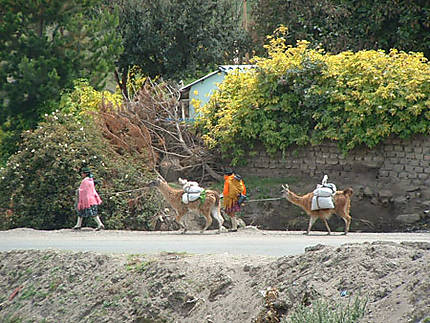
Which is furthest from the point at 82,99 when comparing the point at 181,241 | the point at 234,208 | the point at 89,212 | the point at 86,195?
the point at 181,241

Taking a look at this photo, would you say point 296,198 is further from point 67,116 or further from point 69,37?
point 69,37

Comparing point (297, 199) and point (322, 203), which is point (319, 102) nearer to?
point (297, 199)

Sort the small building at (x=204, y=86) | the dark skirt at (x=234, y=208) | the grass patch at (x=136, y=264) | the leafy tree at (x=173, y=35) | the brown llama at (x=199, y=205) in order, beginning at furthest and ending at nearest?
the leafy tree at (x=173, y=35) < the small building at (x=204, y=86) < the dark skirt at (x=234, y=208) < the brown llama at (x=199, y=205) < the grass patch at (x=136, y=264)

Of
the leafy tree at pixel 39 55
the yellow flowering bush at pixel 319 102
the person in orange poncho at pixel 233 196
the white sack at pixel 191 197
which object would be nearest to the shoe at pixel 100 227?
the white sack at pixel 191 197

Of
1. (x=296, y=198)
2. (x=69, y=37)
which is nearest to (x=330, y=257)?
(x=296, y=198)

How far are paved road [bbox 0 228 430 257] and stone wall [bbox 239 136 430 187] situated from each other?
5228 mm

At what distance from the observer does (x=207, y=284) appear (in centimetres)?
1091

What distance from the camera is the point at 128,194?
2183cm

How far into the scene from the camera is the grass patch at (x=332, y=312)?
777cm

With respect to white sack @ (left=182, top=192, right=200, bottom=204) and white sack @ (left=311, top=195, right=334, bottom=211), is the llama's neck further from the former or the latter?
white sack @ (left=182, top=192, right=200, bottom=204)

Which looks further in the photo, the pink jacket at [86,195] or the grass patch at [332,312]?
Answer: the pink jacket at [86,195]

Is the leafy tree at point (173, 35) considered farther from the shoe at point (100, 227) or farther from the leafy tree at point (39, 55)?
the shoe at point (100, 227)

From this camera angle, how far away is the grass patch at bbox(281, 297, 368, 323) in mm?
7766

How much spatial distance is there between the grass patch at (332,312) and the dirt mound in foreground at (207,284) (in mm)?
122
